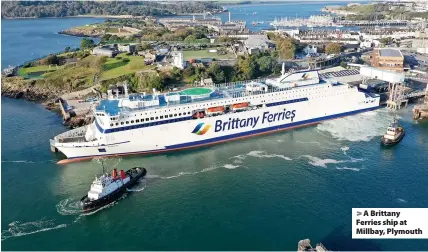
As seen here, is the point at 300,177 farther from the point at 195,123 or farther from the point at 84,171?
the point at 84,171

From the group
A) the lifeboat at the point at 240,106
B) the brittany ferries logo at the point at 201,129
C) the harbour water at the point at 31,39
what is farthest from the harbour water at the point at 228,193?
the harbour water at the point at 31,39

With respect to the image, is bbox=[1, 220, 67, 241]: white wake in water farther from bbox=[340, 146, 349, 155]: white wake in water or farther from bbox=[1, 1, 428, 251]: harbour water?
bbox=[340, 146, 349, 155]: white wake in water

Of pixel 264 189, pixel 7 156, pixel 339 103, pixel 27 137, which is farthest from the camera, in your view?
pixel 339 103

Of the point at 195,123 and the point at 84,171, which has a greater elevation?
the point at 195,123

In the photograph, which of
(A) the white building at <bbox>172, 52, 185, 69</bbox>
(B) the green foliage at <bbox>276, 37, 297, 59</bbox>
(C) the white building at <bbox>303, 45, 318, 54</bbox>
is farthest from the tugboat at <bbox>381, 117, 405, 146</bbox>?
(C) the white building at <bbox>303, 45, 318, 54</bbox>

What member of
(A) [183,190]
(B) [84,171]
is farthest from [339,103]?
(B) [84,171]

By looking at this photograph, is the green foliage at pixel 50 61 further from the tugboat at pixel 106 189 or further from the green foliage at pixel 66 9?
the green foliage at pixel 66 9
